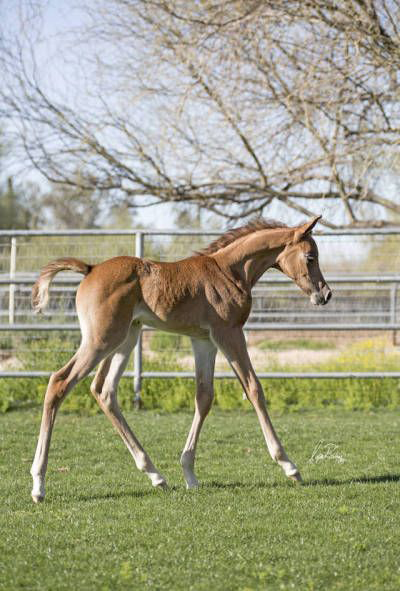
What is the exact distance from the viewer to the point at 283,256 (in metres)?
6.80

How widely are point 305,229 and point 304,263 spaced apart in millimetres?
256

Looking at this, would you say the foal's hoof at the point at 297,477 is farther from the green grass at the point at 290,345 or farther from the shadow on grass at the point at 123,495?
the green grass at the point at 290,345

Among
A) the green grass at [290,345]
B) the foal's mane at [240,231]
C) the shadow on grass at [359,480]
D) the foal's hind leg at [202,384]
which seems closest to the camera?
the shadow on grass at [359,480]

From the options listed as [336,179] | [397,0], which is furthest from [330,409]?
[397,0]

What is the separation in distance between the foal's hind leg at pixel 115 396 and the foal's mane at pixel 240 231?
2.85 ft

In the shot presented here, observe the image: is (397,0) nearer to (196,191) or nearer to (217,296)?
(196,191)

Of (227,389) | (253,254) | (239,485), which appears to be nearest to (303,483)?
(239,485)

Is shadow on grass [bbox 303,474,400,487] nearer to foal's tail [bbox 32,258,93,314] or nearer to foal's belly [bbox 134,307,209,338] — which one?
foal's belly [bbox 134,307,209,338]

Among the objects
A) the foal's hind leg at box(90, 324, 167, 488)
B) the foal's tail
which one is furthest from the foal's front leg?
the foal's tail

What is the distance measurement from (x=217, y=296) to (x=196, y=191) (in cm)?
783

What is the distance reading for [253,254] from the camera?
6.79 metres

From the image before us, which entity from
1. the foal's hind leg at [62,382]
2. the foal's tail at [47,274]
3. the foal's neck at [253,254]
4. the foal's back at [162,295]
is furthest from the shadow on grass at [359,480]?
the foal's tail at [47,274]

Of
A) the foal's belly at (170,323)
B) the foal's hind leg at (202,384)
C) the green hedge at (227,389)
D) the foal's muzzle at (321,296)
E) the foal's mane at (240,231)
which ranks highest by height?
the foal's mane at (240,231)

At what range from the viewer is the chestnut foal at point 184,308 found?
20.1 feet
